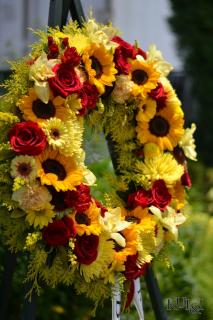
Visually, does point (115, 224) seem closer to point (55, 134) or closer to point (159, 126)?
point (55, 134)

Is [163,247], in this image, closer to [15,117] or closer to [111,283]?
[111,283]

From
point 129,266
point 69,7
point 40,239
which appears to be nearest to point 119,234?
point 129,266

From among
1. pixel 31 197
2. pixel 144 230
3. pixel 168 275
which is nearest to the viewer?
pixel 31 197

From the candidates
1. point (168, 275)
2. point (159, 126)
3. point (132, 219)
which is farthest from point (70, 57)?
point (168, 275)

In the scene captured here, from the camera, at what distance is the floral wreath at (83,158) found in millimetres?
2365

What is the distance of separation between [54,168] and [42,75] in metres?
0.33

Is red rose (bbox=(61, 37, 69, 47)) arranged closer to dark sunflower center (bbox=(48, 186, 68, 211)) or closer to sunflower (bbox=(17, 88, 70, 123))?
sunflower (bbox=(17, 88, 70, 123))

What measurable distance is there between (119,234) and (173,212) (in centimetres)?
38

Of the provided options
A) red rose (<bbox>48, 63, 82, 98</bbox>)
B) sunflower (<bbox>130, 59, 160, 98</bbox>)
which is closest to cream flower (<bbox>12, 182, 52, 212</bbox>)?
red rose (<bbox>48, 63, 82, 98</bbox>)

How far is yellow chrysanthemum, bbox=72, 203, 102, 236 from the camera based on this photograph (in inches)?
96.3

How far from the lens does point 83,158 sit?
2.49m

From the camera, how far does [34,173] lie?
232 cm

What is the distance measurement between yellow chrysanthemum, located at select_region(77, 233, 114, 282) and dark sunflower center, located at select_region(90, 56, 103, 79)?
2.04ft

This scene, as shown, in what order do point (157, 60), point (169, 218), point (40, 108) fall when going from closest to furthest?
point (40, 108)
point (169, 218)
point (157, 60)
